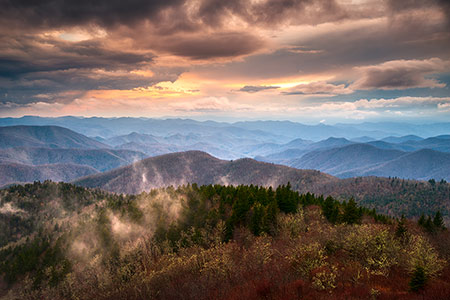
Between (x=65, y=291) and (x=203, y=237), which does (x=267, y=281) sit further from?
(x=65, y=291)

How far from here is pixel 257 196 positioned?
4469 inches

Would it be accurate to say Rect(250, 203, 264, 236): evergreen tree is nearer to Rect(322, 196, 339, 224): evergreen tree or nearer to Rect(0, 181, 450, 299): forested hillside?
Rect(0, 181, 450, 299): forested hillside

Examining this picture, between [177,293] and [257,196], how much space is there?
7351 cm

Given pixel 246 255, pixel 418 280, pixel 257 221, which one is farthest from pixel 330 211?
pixel 418 280

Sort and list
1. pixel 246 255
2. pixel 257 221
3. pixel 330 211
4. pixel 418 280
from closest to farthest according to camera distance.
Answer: pixel 418 280 → pixel 246 255 → pixel 257 221 → pixel 330 211

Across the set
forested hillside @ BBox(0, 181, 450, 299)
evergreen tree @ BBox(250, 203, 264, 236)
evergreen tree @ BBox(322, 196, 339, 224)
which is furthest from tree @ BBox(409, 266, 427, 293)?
evergreen tree @ BBox(322, 196, 339, 224)

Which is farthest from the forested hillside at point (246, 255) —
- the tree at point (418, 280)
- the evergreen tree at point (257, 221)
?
the evergreen tree at point (257, 221)

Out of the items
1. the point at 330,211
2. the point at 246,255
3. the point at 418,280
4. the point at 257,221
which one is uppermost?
the point at 418,280

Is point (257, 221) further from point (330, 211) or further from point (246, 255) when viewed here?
point (246, 255)

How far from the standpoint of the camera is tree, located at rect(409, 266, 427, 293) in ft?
99.1

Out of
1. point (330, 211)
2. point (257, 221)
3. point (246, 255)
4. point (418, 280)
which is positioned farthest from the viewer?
point (330, 211)

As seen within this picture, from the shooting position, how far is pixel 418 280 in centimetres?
3041

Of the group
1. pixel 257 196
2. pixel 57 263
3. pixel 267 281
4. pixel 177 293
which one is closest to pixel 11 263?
pixel 57 263

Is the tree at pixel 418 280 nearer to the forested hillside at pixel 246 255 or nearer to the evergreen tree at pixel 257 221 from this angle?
the forested hillside at pixel 246 255
